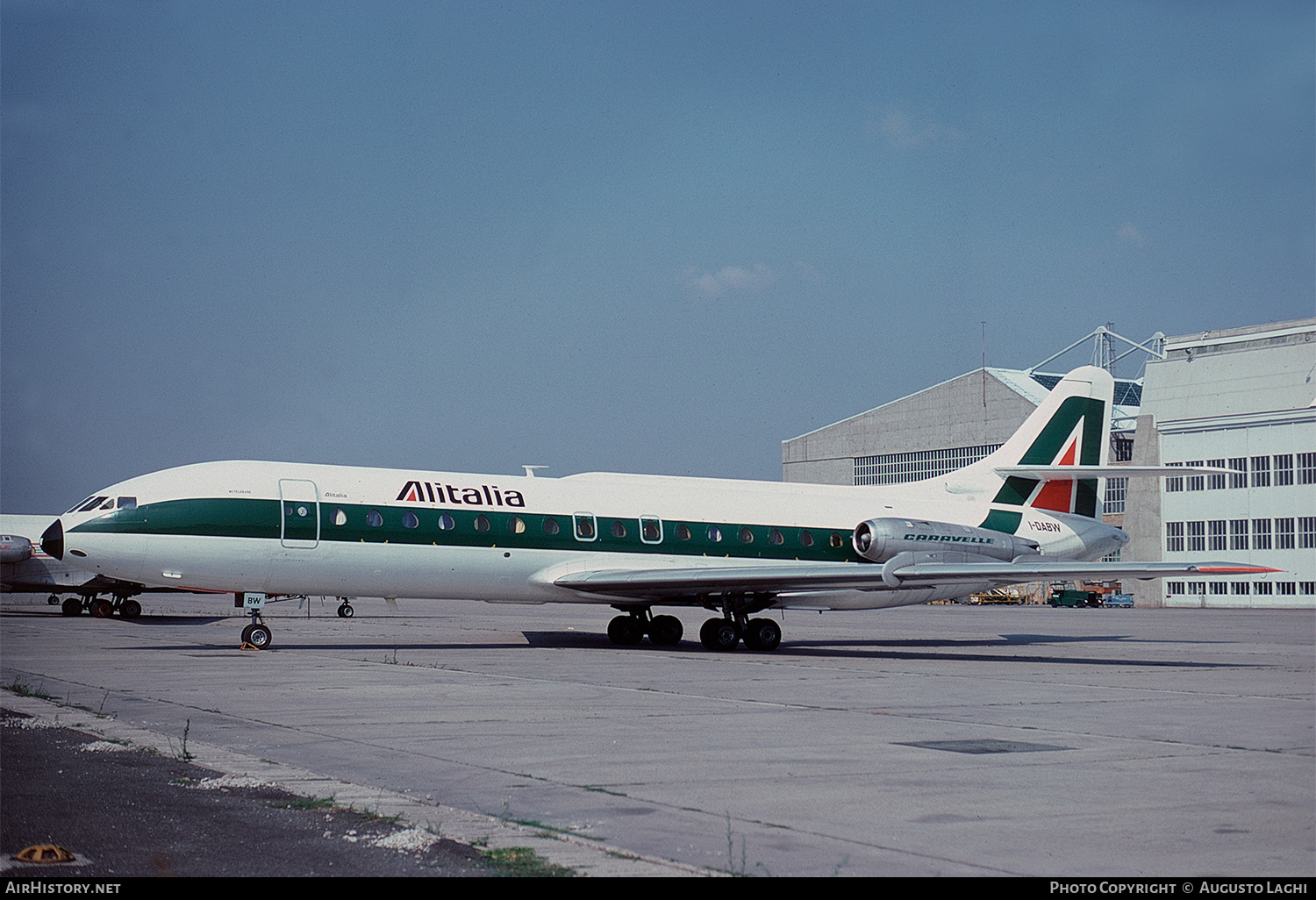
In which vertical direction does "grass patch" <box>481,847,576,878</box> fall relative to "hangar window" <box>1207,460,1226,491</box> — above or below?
below

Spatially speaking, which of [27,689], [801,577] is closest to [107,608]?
[801,577]

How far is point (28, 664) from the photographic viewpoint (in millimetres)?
20578

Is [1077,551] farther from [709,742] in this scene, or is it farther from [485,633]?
[709,742]

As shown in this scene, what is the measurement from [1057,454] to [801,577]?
34.8ft

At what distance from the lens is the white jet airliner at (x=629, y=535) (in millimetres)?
23625

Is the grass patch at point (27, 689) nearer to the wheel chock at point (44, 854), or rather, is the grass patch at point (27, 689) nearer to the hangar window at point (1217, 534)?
the wheel chock at point (44, 854)

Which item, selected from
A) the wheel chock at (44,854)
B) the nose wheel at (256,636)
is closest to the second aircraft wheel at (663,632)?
the nose wheel at (256,636)

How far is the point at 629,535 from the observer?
2756 cm

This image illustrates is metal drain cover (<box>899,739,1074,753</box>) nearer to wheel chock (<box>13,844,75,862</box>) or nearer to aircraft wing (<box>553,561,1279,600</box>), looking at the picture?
wheel chock (<box>13,844,75,862</box>)

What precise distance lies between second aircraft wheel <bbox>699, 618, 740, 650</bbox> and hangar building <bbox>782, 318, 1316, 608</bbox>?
5439 centimetres

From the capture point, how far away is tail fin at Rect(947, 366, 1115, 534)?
32.3m

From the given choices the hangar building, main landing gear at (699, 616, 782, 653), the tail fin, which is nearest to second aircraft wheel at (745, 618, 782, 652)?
main landing gear at (699, 616, 782, 653)
